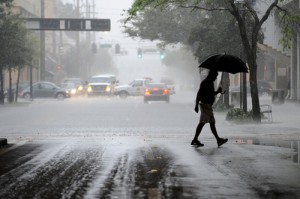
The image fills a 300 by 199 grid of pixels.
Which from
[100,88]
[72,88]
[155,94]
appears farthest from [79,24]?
[155,94]

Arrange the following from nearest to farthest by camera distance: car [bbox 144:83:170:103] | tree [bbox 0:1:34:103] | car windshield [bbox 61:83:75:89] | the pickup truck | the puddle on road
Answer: the puddle on road → tree [bbox 0:1:34:103] → car [bbox 144:83:170:103] → the pickup truck → car windshield [bbox 61:83:75:89]

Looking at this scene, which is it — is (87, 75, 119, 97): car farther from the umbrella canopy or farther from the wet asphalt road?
the umbrella canopy

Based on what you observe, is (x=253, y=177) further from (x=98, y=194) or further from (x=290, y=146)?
(x=290, y=146)

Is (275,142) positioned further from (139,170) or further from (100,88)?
(100,88)

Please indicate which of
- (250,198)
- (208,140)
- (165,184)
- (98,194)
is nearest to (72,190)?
(98,194)

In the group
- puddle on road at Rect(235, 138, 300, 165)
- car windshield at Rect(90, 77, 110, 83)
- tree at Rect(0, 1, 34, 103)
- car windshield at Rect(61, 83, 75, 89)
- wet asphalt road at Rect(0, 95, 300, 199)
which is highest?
tree at Rect(0, 1, 34, 103)

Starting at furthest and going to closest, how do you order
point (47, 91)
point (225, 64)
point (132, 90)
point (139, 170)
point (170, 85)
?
point (170, 85) → point (132, 90) → point (47, 91) → point (225, 64) → point (139, 170)

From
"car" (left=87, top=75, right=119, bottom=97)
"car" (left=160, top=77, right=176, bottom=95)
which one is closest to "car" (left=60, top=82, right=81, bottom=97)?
"car" (left=87, top=75, right=119, bottom=97)

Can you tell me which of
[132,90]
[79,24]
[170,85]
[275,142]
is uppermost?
[79,24]

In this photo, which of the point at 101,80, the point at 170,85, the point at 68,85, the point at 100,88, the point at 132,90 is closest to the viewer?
the point at 100,88

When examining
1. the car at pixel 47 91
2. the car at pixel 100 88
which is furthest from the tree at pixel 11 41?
the car at pixel 100 88

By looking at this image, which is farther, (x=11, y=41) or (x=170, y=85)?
(x=170, y=85)

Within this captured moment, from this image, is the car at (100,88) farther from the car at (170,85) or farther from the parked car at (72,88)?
the car at (170,85)

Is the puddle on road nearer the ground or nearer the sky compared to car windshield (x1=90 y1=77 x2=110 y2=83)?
nearer the ground
